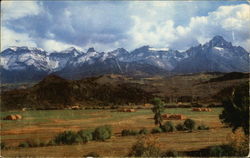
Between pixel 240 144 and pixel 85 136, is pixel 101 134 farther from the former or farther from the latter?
pixel 240 144

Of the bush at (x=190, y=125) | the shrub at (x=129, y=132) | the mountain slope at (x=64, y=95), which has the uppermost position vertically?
the mountain slope at (x=64, y=95)

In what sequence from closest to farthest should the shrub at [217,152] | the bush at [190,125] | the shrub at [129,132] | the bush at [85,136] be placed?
the shrub at [217,152]
the bush at [85,136]
the shrub at [129,132]
the bush at [190,125]

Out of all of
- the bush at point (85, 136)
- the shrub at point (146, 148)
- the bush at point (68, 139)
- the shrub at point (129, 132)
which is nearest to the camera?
the shrub at point (146, 148)

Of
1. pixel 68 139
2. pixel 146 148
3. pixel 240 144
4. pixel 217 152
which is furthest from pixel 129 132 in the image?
pixel 240 144

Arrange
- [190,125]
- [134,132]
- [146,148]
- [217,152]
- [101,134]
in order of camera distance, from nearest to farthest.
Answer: [146,148], [217,152], [101,134], [134,132], [190,125]

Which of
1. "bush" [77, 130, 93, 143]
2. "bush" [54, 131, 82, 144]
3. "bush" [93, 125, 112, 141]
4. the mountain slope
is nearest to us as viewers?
"bush" [54, 131, 82, 144]

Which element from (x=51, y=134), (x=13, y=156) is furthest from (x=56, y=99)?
(x=13, y=156)

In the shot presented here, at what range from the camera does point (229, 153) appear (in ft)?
76.4

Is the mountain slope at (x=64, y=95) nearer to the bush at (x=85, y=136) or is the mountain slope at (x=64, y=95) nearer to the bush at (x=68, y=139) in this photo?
the bush at (x=68, y=139)

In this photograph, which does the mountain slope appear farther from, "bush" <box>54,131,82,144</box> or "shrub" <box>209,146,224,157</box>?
"shrub" <box>209,146,224,157</box>

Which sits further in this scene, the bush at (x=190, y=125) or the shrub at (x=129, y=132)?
the bush at (x=190, y=125)

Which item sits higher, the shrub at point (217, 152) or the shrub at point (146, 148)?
the shrub at point (146, 148)

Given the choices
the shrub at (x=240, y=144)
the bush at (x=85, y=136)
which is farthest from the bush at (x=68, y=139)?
the shrub at (x=240, y=144)

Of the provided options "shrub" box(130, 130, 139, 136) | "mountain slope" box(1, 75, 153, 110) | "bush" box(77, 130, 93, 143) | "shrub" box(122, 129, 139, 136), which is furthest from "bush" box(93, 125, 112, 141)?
"mountain slope" box(1, 75, 153, 110)
